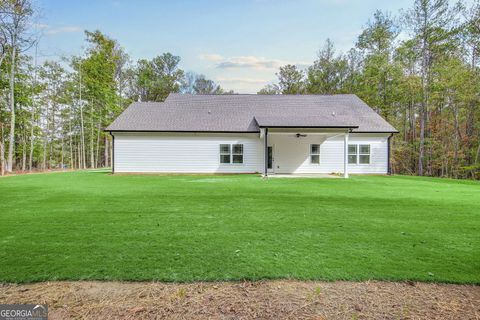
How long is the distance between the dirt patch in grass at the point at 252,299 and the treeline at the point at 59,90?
58.9 ft

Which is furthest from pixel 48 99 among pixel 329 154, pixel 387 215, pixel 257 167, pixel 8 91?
pixel 387 215

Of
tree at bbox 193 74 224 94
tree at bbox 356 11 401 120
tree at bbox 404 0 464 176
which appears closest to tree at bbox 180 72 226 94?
tree at bbox 193 74 224 94

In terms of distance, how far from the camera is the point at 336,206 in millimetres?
6102

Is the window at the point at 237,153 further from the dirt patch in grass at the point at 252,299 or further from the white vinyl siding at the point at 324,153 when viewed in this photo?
the dirt patch in grass at the point at 252,299

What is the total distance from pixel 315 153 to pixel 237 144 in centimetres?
468

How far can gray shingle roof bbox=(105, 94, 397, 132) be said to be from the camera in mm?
14828

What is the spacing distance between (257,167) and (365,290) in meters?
12.9

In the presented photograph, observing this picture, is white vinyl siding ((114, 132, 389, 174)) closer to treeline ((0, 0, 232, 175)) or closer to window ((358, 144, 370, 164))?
window ((358, 144, 370, 164))

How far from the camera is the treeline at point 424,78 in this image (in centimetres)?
1758

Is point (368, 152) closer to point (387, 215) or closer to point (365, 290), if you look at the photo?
point (387, 215)

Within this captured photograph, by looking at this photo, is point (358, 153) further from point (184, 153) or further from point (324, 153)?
point (184, 153)

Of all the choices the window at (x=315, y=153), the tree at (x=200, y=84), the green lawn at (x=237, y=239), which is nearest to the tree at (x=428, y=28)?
the window at (x=315, y=153)

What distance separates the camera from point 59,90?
984 inches

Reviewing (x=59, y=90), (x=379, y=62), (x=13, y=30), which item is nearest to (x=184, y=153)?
(x=13, y=30)
